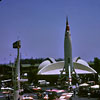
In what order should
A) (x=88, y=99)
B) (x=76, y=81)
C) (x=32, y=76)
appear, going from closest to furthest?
1. (x=88, y=99)
2. (x=76, y=81)
3. (x=32, y=76)

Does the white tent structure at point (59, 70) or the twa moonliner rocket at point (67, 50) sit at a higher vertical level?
the twa moonliner rocket at point (67, 50)

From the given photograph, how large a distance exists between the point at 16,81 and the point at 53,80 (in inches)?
1847

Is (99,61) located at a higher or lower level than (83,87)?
higher

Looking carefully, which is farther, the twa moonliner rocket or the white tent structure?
the white tent structure

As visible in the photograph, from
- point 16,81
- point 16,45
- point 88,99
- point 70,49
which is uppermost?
point 70,49

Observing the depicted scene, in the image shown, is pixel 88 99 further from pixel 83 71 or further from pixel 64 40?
pixel 83 71

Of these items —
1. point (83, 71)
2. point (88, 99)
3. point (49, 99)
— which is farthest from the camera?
point (83, 71)

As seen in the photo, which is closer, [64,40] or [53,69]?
[64,40]

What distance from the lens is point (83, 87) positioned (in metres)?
30.3

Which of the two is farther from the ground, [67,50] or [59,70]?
[67,50]

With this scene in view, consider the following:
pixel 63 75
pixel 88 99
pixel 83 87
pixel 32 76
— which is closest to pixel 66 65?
pixel 63 75

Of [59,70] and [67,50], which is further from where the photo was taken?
[59,70]

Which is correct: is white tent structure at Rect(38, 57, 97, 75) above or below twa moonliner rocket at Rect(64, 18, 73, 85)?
below

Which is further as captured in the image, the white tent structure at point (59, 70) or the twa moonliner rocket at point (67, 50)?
the white tent structure at point (59, 70)
